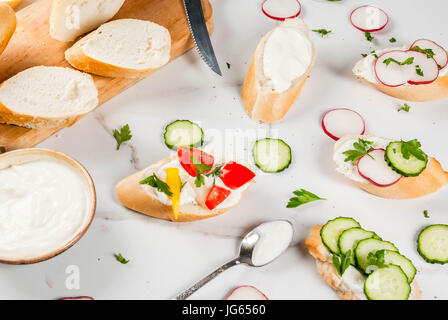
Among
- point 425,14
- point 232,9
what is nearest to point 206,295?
point 232,9

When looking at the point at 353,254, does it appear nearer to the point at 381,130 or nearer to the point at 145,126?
the point at 381,130

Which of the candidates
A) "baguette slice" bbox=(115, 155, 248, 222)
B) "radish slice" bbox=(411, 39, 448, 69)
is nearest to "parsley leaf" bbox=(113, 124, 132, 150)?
"baguette slice" bbox=(115, 155, 248, 222)

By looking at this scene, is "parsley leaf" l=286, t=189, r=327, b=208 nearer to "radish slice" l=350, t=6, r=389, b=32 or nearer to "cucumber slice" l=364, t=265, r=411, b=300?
"cucumber slice" l=364, t=265, r=411, b=300

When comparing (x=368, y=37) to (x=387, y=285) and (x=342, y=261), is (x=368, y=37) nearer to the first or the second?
(x=342, y=261)

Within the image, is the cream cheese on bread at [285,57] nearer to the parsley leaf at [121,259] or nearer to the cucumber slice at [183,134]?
the cucumber slice at [183,134]

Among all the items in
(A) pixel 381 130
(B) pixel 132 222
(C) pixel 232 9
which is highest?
(C) pixel 232 9
